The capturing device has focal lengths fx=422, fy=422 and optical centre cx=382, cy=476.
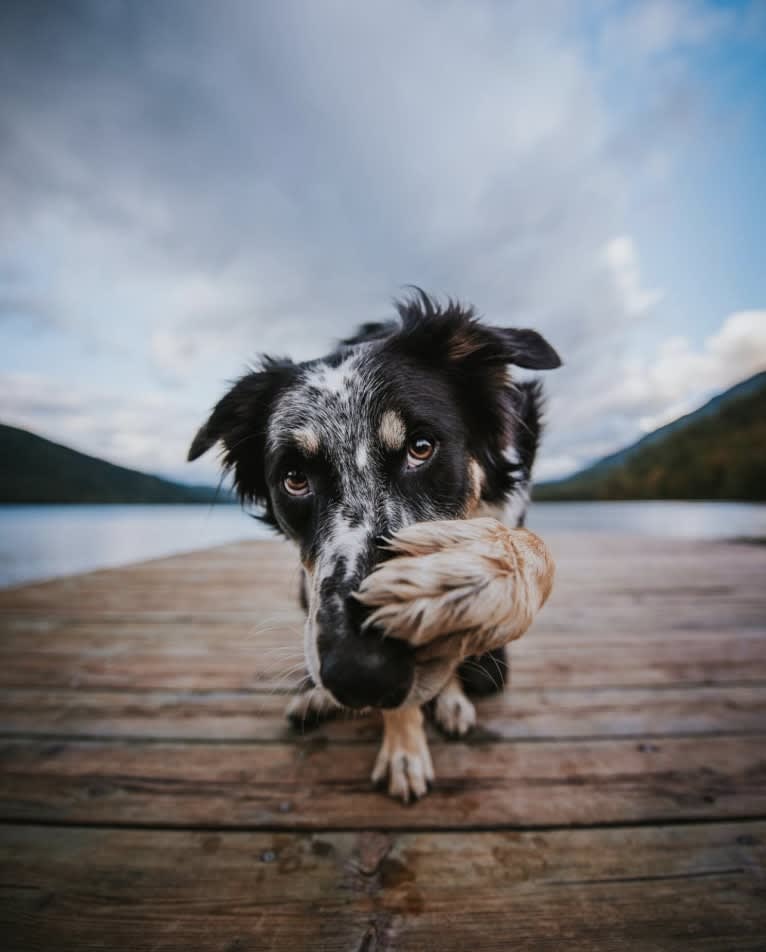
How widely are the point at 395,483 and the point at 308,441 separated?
0.39 meters

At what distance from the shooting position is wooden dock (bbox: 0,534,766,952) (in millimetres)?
1060

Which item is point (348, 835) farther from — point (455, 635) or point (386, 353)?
point (386, 353)

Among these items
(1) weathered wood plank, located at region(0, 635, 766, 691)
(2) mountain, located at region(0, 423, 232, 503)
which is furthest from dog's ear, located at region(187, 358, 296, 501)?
(2) mountain, located at region(0, 423, 232, 503)

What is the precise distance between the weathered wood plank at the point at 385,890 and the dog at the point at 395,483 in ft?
1.07

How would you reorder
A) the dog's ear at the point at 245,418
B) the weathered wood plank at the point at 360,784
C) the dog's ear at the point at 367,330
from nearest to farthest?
1. the weathered wood plank at the point at 360,784
2. the dog's ear at the point at 245,418
3. the dog's ear at the point at 367,330

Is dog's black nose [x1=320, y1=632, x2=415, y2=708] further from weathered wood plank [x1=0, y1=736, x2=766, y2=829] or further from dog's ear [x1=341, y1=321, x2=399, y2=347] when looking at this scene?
dog's ear [x1=341, y1=321, x2=399, y2=347]

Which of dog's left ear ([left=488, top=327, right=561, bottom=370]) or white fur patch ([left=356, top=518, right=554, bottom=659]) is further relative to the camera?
dog's left ear ([left=488, top=327, right=561, bottom=370])

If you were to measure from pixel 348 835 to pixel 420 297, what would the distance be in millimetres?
2302

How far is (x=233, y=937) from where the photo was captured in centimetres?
103

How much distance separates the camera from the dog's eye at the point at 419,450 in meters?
1.61

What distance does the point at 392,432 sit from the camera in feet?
5.24

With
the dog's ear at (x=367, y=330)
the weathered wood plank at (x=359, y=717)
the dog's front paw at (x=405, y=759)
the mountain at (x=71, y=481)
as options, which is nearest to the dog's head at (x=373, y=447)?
the dog's ear at (x=367, y=330)

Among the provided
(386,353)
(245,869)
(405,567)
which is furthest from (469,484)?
(245,869)

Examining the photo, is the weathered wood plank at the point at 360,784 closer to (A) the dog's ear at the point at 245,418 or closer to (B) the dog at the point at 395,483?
(B) the dog at the point at 395,483
